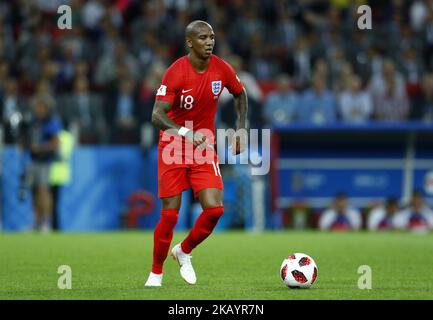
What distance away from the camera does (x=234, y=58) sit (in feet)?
72.9

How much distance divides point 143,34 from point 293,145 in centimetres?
418

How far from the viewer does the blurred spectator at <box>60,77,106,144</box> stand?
22.0 metres

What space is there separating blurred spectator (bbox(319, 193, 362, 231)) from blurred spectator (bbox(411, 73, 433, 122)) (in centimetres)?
243

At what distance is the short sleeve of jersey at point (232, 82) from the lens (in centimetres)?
1069

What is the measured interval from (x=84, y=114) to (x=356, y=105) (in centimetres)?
565

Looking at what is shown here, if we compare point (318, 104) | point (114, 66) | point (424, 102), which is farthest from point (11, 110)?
point (424, 102)

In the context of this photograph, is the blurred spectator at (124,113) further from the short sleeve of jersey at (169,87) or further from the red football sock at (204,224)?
the short sleeve of jersey at (169,87)

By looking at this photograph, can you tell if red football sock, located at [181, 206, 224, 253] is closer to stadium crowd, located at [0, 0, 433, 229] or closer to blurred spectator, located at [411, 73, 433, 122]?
stadium crowd, located at [0, 0, 433, 229]

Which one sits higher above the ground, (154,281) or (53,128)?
(53,128)

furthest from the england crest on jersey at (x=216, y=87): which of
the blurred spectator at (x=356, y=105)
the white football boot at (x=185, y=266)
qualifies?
the blurred spectator at (x=356, y=105)

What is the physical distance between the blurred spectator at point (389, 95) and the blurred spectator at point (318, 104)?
92cm

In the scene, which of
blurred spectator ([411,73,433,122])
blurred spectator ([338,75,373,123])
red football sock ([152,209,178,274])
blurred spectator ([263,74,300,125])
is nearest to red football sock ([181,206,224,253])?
red football sock ([152,209,178,274])

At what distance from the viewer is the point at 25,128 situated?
Result: 21078 mm

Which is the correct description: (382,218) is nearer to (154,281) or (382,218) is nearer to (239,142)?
(239,142)
